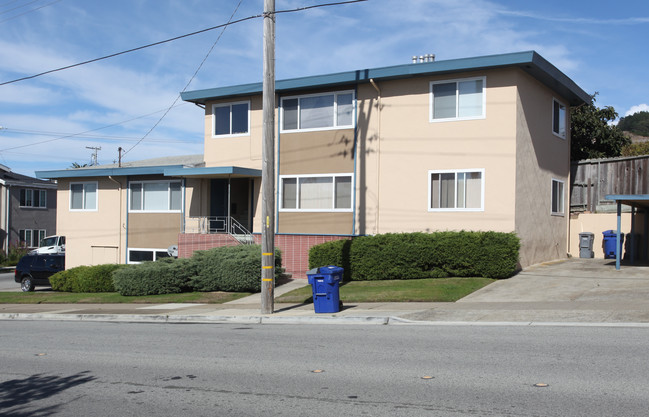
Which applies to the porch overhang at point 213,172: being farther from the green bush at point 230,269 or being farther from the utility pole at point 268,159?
the utility pole at point 268,159

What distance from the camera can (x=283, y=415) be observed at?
6207mm

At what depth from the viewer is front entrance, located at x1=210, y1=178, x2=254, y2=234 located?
991 inches

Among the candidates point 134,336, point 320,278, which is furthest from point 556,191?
point 134,336

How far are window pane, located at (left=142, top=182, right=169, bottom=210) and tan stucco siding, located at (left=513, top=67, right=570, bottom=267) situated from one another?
14873 mm

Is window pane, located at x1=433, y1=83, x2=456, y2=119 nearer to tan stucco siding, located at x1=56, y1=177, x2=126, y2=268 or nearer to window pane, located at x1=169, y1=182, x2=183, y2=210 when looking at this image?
window pane, located at x1=169, y1=182, x2=183, y2=210

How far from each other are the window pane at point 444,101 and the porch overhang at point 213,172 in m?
7.17

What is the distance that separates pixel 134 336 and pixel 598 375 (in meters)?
8.79

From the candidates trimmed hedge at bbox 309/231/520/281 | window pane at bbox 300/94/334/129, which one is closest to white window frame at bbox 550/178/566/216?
trimmed hedge at bbox 309/231/520/281

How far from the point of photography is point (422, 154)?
2098 centimetres

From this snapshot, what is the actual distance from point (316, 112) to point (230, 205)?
5.90 m

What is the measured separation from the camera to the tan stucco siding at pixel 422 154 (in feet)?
64.6

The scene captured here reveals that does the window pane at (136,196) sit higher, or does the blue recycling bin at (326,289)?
the window pane at (136,196)

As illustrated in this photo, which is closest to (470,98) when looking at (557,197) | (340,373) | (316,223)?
(557,197)

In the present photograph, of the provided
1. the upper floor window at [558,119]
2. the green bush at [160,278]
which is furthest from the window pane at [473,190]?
the green bush at [160,278]
